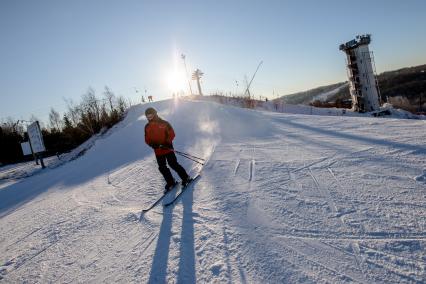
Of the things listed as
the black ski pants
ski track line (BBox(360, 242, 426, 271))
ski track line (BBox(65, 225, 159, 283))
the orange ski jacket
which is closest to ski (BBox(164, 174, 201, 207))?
the black ski pants

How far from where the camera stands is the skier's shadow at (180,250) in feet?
10.8

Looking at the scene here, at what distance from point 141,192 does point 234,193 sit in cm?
265

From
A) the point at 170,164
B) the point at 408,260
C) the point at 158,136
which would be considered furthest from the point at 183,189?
the point at 408,260

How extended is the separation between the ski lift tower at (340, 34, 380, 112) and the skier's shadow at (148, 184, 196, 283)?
30879 mm

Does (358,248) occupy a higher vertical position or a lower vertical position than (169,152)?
lower

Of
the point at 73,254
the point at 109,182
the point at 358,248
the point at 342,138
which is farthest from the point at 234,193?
the point at 109,182

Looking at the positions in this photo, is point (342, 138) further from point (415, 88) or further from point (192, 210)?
point (415, 88)

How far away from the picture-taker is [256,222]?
13.7 feet

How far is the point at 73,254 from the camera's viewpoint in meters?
4.40

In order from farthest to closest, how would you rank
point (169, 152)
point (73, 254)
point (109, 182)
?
point (109, 182), point (169, 152), point (73, 254)

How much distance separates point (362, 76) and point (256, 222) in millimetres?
32122

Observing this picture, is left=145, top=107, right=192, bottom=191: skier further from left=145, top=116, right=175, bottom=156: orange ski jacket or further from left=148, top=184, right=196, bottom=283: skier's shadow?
left=148, top=184, right=196, bottom=283: skier's shadow

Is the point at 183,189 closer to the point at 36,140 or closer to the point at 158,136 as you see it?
the point at 158,136

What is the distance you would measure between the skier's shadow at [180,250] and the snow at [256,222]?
16mm
